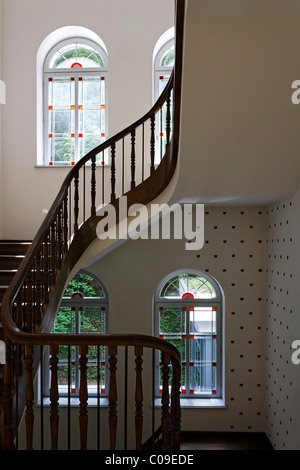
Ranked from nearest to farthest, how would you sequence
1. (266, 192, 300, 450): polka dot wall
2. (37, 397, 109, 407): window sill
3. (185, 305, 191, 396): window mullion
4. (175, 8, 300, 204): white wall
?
(175, 8, 300, 204): white wall, (266, 192, 300, 450): polka dot wall, (37, 397, 109, 407): window sill, (185, 305, 191, 396): window mullion

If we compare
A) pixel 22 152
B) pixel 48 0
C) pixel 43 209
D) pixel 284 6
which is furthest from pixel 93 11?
pixel 284 6

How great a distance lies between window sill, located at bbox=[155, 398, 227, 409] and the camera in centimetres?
634

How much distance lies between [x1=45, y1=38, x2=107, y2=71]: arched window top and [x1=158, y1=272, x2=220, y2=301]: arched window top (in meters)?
3.43

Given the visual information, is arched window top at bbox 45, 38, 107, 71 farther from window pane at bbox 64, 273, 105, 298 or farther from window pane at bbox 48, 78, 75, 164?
window pane at bbox 64, 273, 105, 298

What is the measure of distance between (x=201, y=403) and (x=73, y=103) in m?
4.87

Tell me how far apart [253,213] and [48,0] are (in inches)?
168

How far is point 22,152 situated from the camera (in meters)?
6.67

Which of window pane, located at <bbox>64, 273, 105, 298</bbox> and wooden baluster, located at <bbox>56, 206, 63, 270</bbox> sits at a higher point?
wooden baluster, located at <bbox>56, 206, 63, 270</bbox>

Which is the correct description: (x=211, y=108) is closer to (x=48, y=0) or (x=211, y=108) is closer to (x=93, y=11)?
(x=93, y=11)

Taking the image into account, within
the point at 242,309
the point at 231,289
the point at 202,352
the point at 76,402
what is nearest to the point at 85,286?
the point at 76,402

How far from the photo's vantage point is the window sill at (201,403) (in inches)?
250

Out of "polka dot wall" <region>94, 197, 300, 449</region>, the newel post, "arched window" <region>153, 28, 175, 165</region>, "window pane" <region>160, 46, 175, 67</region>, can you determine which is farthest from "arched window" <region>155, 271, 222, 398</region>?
the newel post
